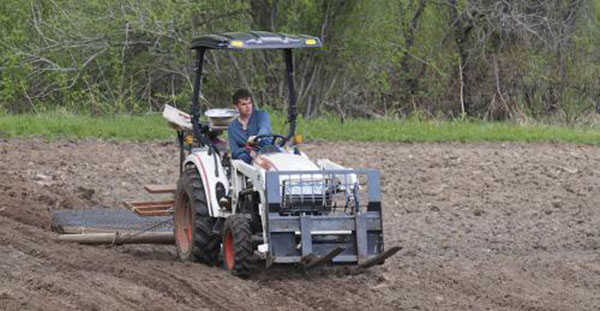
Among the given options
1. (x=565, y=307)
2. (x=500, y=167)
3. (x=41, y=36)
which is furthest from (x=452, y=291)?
(x=41, y=36)

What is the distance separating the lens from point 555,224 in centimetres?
1234

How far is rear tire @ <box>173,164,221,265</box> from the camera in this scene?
32.3 ft

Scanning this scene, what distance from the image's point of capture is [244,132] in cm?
1017

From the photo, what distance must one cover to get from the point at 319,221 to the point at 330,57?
12.9m

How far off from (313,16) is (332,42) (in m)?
0.73

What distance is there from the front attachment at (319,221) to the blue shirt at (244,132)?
1000mm

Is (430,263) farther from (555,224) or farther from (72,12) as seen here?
(72,12)

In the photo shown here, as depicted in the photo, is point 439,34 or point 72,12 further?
point 439,34

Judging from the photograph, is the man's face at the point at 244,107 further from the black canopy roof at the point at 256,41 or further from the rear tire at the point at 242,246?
the rear tire at the point at 242,246

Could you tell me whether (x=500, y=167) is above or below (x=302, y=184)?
below

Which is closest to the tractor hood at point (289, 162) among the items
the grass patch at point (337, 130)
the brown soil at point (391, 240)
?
the brown soil at point (391, 240)

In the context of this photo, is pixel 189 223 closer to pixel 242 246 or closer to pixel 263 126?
pixel 263 126

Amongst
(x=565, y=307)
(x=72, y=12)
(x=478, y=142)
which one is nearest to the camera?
(x=565, y=307)

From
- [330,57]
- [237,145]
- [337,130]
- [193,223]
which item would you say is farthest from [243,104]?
[330,57]
